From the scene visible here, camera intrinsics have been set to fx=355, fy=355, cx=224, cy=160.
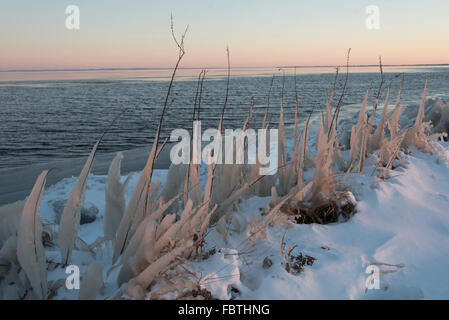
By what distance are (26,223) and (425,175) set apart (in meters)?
2.71

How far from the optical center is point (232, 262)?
4.35 feet

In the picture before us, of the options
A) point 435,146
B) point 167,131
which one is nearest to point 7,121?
point 167,131

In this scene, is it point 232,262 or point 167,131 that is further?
point 167,131

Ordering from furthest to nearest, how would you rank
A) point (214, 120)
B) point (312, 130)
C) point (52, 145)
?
point (214, 120) → point (312, 130) → point (52, 145)

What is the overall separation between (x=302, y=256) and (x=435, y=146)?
108 inches

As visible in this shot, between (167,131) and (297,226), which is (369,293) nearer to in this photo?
(297,226)

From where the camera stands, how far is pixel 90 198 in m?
3.72
